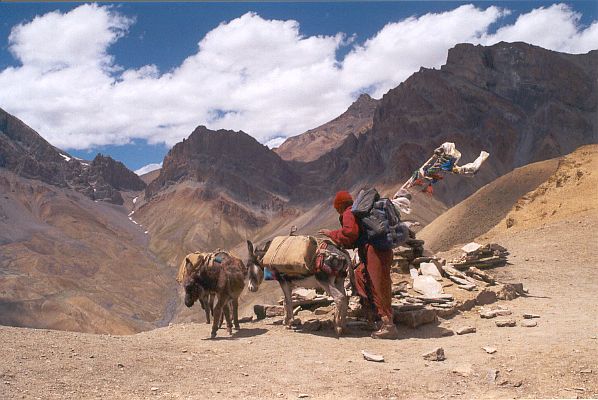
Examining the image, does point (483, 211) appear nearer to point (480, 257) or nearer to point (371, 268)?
point (480, 257)

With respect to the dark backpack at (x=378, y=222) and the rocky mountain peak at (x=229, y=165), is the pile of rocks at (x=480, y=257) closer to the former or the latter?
the dark backpack at (x=378, y=222)

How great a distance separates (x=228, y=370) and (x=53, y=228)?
145m

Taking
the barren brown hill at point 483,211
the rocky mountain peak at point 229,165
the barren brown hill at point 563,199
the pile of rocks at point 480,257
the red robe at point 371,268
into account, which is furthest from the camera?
the rocky mountain peak at point 229,165

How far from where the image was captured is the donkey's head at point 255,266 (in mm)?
10688

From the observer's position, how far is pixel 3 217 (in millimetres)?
136375

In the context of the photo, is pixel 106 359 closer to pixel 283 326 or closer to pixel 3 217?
pixel 283 326

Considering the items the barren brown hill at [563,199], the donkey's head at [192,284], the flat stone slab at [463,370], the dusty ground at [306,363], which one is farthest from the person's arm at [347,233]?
the barren brown hill at [563,199]

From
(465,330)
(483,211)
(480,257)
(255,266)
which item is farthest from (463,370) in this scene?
(483,211)

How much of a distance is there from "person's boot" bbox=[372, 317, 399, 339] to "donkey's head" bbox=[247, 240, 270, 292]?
2.55 meters

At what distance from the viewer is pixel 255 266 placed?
10797 millimetres

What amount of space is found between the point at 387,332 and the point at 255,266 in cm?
293

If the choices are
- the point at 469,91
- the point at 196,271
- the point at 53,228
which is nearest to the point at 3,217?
the point at 53,228

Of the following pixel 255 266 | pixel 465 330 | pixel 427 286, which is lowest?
pixel 465 330

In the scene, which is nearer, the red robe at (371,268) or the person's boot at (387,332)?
the person's boot at (387,332)
